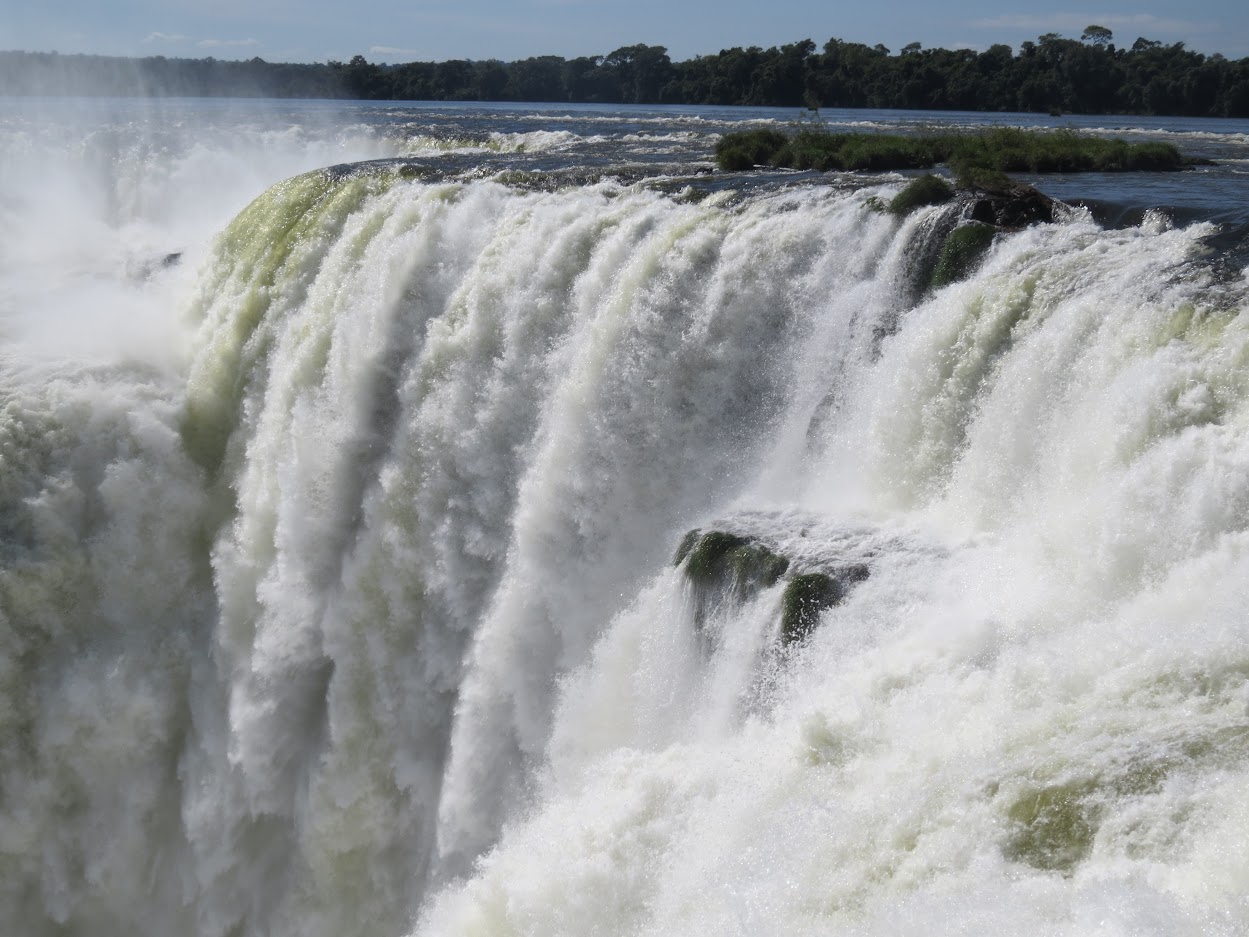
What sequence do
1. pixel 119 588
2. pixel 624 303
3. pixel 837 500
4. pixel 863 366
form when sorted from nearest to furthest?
pixel 837 500 < pixel 863 366 < pixel 624 303 < pixel 119 588

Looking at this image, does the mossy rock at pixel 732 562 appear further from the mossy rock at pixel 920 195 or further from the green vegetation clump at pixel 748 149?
the green vegetation clump at pixel 748 149

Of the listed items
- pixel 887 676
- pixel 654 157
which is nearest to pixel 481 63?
pixel 654 157

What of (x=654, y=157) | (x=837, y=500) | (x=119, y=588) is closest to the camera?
(x=837, y=500)

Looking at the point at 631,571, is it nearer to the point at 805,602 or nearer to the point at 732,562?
the point at 732,562

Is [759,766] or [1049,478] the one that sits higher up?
[1049,478]

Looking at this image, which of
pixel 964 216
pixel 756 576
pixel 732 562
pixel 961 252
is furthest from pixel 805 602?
pixel 964 216

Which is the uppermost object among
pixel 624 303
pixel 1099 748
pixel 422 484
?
pixel 624 303

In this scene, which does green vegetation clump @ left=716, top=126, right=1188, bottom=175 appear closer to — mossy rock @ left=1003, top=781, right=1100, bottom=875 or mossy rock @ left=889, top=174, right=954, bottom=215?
mossy rock @ left=889, top=174, right=954, bottom=215

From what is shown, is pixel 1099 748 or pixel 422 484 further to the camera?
pixel 422 484

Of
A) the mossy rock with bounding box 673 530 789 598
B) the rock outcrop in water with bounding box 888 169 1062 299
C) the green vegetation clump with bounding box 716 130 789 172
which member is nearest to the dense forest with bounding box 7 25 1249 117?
the green vegetation clump with bounding box 716 130 789 172

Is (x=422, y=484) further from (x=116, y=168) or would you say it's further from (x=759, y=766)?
(x=116, y=168)
